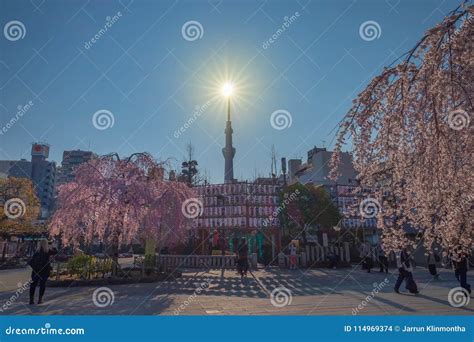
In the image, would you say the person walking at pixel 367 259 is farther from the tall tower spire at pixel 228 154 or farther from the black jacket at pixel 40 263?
the tall tower spire at pixel 228 154

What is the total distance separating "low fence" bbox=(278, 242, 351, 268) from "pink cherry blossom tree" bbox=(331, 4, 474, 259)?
18114mm

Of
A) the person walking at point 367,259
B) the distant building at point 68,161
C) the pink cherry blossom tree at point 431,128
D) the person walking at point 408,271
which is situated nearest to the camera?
the pink cherry blossom tree at point 431,128

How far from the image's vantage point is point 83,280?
12117mm

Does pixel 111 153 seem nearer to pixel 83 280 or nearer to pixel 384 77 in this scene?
pixel 83 280

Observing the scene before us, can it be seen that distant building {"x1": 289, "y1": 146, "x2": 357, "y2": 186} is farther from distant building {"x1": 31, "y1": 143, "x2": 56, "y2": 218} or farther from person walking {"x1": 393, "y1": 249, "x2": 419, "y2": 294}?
distant building {"x1": 31, "y1": 143, "x2": 56, "y2": 218}

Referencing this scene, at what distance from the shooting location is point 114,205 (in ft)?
42.9

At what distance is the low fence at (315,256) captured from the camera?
21.9 metres

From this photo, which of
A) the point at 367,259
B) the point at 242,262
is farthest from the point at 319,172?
the point at 242,262

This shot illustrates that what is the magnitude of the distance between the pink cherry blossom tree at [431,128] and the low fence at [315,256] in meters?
18.1

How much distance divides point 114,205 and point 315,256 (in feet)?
52.5

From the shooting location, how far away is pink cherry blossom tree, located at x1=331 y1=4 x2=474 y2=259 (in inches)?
129

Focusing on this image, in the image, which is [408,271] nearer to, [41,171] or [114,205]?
[114,205]

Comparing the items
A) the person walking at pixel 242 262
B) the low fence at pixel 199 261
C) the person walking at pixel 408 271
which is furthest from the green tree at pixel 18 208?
the person walking at pixel 408 271

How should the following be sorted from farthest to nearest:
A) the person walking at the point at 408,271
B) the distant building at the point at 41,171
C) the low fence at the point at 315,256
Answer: the distant building at the point at 41,171 < the low fence at the point at 315,256 < the person walking at the point at 408,271
